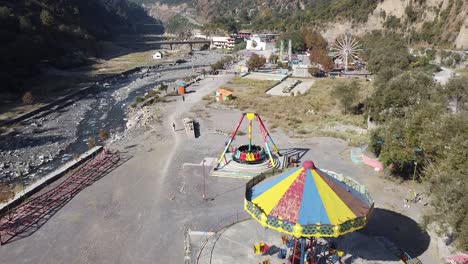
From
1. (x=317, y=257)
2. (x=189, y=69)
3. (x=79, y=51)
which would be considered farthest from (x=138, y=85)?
(x=317, y=257)

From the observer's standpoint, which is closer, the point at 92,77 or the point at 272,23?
the point at 92,77

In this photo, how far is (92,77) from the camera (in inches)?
3433

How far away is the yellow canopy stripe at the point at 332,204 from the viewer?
16.7 m

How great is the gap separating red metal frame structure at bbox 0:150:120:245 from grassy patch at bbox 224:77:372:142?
67.6ft

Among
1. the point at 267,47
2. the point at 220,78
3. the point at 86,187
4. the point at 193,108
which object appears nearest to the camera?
the point at 86,187

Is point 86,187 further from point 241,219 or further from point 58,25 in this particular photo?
point 58,25

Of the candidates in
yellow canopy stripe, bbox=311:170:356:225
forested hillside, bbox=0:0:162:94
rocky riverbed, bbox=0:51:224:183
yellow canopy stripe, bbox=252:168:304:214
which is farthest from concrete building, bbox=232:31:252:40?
yellow canopy stripe, bbox=311:170:356:225

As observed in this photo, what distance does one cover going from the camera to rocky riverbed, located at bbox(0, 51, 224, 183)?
1481 inches

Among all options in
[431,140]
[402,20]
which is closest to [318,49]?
[402,20]

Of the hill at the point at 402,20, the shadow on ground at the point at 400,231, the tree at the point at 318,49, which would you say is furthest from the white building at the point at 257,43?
the shadow on ground at the point at 400,231

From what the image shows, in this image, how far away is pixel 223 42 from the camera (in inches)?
6531

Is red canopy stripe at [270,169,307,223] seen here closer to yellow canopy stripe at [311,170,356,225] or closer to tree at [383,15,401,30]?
yellow canopy stripe at [311,170,356,225]

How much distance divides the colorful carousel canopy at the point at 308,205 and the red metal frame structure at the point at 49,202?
14.2 m

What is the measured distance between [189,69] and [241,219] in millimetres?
87771
